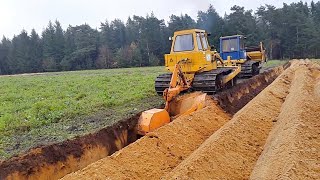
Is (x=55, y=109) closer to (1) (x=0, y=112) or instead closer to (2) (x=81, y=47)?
(1) (x=0, y=112)

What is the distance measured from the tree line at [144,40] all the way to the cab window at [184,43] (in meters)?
38.7

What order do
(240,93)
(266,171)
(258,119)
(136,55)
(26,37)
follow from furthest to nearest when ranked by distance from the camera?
1. (26,37)
2. (136,55)
3. (240,93)
4. (258,119)
5. (266,171)

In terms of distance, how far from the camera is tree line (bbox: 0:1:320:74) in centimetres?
5872

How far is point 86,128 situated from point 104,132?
5.58 ft

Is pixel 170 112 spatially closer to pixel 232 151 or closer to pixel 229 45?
pixel 232 151

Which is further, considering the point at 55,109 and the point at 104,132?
the point at 55,109

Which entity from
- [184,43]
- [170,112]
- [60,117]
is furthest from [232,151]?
[184,43]

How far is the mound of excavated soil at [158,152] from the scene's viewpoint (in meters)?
5.05

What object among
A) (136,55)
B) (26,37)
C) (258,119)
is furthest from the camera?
(26,37)

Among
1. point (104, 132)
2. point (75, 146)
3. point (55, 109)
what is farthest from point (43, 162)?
point (55, 109)

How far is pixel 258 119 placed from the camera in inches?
329

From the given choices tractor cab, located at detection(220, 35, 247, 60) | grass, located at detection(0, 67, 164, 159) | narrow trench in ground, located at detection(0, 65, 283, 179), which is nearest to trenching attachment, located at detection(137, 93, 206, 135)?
narrow trench in ground, located at detection(0, 65, 283, 179)

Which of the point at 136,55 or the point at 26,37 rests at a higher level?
the point at 26,37

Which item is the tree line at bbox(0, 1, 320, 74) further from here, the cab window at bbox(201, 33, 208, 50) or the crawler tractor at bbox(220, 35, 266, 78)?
the cab window at bbox(201, 33, 208, 50)
